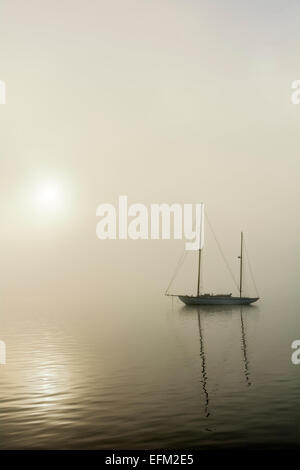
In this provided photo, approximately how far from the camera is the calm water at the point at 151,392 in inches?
1115

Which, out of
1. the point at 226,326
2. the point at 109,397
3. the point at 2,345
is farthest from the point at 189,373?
the point at 226,326

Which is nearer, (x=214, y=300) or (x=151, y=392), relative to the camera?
(x=151, y=392)

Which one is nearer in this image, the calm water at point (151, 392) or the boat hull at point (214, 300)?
the calm water at point (151, 392)

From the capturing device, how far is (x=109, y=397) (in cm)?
3928

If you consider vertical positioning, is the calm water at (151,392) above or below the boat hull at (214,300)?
below

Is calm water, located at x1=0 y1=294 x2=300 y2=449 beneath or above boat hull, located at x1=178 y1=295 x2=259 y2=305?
beneath

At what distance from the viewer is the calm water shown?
28.3 metres

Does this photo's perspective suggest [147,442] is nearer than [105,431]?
Yes

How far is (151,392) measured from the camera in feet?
133

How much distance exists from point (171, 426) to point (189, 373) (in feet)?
64.9

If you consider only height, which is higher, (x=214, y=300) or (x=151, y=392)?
(x=214, y=300)

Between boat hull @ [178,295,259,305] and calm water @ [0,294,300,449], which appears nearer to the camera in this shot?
calm water @ [0,294,300,449]
